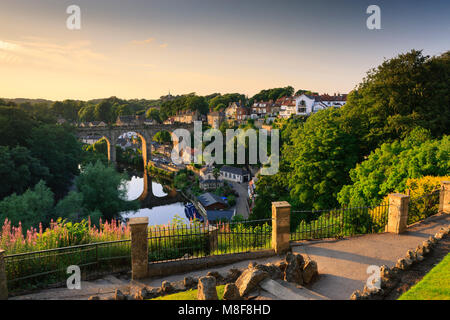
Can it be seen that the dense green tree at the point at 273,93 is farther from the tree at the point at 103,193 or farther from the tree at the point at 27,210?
the tree at the point at 27,210

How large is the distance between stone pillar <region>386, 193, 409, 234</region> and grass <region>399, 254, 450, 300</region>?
395 centimetres

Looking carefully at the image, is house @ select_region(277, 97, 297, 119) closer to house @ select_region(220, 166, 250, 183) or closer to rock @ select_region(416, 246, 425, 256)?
house @ select_region(220, 166, 250, 183)

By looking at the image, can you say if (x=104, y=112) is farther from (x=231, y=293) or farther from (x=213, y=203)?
(x=231, y=293)

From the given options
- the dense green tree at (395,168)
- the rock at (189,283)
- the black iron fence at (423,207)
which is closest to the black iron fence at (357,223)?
the black iron fence at (423,207)

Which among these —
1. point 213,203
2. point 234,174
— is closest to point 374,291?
point 213,203

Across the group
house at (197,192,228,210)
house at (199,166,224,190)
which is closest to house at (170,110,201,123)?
house at (199,166,224,190)

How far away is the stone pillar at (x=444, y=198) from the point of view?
12.2m

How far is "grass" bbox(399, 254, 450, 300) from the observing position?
561 cm

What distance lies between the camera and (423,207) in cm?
1263

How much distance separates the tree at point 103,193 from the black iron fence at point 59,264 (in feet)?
60.5

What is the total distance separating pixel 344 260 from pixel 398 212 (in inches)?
122
